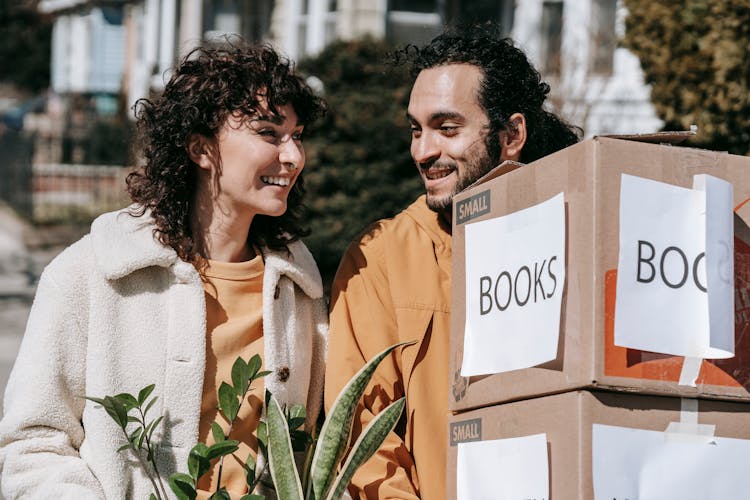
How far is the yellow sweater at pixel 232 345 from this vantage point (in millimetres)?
3025

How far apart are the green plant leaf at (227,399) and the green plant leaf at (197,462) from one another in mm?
119

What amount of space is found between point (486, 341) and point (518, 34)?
33.7 ft

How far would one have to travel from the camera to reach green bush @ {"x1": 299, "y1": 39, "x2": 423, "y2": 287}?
30.4 ft

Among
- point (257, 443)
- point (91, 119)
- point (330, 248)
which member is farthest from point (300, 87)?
point (91, 119)

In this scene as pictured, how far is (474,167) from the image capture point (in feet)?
11.0

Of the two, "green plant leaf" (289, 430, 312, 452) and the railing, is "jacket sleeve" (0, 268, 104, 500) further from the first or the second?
the railing

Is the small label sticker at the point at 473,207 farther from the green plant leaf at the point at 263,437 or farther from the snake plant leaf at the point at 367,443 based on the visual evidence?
the green plant leaf at the point at 263,437

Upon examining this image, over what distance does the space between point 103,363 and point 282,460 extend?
1.82 ft

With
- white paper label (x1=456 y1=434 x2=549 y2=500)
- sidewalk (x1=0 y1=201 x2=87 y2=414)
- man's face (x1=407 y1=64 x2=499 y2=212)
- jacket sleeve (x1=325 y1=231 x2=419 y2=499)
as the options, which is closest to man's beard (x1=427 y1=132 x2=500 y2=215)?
man's face (x1=407 y1=64 x2=499 y2=212)

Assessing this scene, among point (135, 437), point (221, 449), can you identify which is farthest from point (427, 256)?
point (135, 437)

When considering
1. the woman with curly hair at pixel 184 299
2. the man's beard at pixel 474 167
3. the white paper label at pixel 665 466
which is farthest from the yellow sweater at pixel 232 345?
the white paper label at pixel 665 466

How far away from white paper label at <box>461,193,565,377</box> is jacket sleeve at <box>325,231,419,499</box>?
1.45ft

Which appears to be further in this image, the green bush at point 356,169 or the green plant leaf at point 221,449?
the green bush at point 356,169

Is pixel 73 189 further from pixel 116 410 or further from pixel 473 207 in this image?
pixel 473 207
